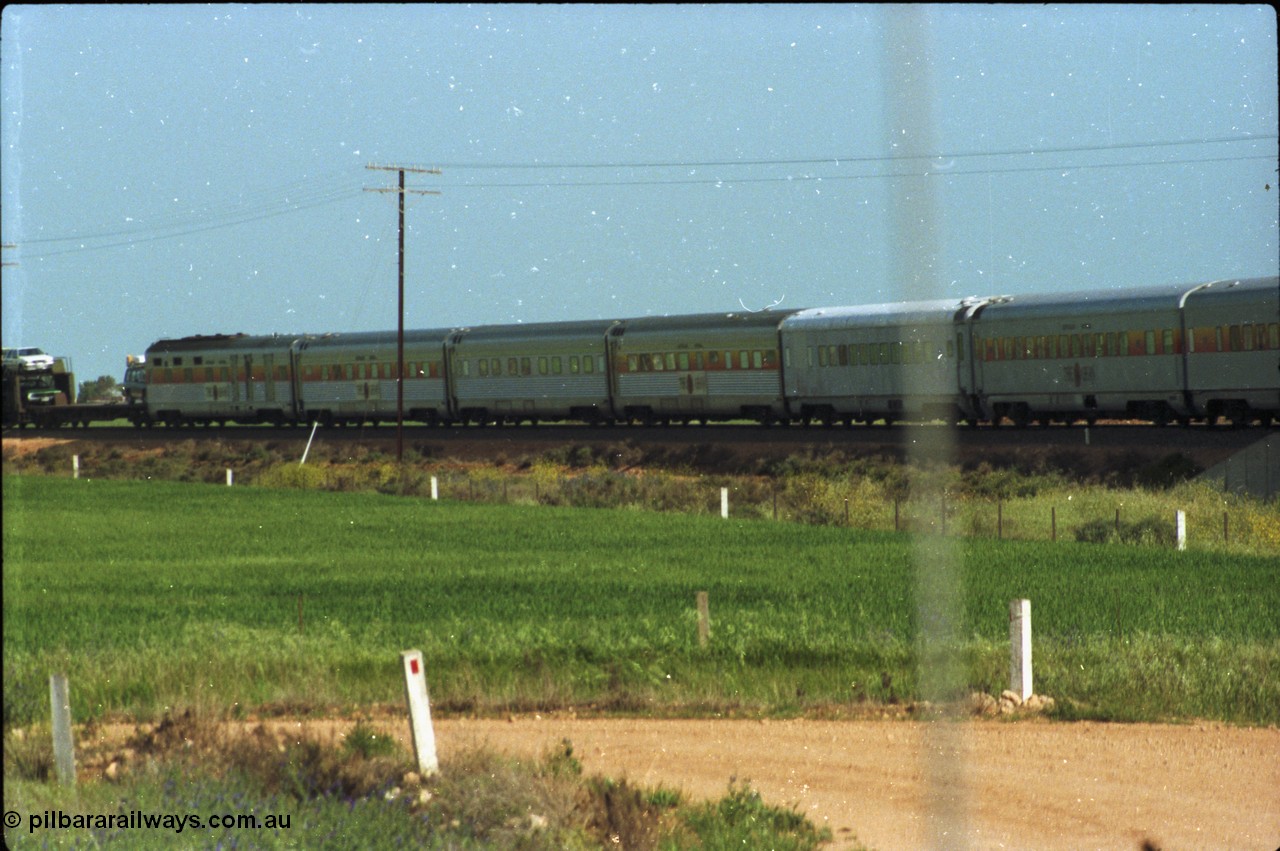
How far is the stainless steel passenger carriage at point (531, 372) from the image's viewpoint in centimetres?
4269

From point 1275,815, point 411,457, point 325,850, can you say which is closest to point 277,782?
point 325,850

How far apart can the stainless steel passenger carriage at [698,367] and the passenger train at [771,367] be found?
48 mm

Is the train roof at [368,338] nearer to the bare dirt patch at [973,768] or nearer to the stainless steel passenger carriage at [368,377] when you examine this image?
the stainless steel passenger carriage at [368,377]

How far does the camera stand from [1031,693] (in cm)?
1162

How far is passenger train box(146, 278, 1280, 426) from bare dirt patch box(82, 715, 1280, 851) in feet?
31.0

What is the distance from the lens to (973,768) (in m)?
9.74

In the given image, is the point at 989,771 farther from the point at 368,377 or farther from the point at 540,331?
the point at 368,377

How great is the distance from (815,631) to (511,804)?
8074mm

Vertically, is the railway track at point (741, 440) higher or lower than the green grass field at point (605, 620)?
higher

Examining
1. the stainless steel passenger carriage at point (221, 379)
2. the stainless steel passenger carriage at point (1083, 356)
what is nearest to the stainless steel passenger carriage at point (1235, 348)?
the stainless steel passenger carriage at point (1083, 356)

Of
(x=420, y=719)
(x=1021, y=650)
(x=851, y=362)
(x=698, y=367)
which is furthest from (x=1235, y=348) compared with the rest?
(x=420, y=719)

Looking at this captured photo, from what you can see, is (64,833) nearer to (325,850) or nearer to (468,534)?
(325,850)
